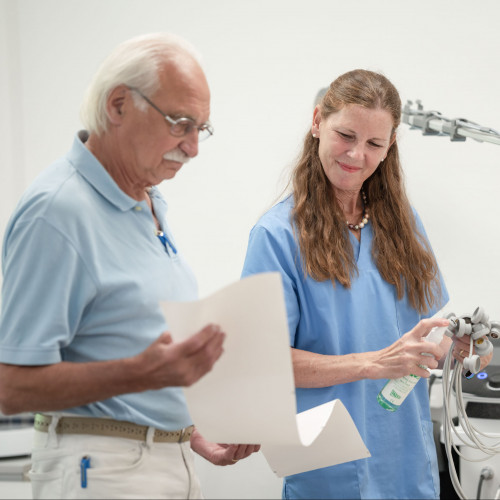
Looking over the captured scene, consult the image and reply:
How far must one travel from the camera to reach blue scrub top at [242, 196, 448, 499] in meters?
1.39

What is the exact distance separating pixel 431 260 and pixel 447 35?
123 centimetres

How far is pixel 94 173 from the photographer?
3.30ft

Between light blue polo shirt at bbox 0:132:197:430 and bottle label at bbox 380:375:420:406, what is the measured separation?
1.39 ft

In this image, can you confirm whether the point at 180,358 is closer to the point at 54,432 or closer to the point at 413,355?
the point at 54,432

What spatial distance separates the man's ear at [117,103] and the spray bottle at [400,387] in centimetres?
69

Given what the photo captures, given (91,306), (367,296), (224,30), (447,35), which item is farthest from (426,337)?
(224,30)

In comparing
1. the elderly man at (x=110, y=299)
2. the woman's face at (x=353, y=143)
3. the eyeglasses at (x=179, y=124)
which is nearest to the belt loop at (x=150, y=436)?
the elderly man at (x=110, y=299)

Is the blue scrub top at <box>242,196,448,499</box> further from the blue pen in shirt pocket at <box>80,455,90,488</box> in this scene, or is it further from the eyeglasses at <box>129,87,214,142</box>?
the blue pen in shirt pocket at <box>80,455,90,488</box>

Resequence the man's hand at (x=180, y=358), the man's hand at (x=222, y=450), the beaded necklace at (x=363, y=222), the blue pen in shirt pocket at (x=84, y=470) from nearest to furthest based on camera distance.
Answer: the man's hand at (x=180, y=358)
the blue pen in shirt pocket at (x=84, y=470)
the man's hand at (x=222, y=450)
the beaded necklace at (x=363, y=222)

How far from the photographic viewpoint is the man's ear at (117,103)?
39.2 inches

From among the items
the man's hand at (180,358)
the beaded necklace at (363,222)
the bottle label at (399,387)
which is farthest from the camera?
the beaded necklace at (363,222)

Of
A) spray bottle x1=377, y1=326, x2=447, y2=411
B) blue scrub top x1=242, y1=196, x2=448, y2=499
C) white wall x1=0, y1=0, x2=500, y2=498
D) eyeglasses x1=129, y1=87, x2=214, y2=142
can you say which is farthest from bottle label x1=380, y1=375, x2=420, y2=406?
white wall x1=0, y1=0, x2=500, y2=498

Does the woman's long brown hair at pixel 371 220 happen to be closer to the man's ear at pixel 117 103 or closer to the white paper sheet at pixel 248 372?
the white paper sheet at pixel 248 372

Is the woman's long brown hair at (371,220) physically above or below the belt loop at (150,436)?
above
